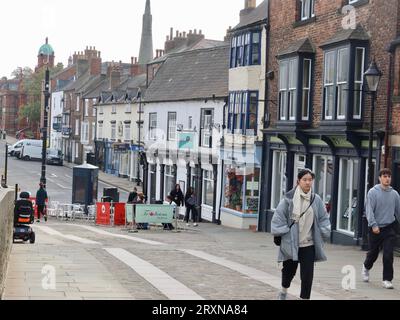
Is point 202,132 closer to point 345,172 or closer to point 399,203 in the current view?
point 345,172

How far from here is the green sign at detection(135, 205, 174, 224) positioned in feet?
88.9

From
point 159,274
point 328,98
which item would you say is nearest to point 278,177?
point 328,98

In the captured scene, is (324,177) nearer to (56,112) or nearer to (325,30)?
(325,30)

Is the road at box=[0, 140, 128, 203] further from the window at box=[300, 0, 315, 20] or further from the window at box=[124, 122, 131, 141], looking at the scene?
the window at box=[300, 0, 315, 20]

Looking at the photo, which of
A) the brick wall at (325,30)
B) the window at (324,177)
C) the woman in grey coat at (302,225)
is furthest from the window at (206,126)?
the woman in grey coat at (302,225)

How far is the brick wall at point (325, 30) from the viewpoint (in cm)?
2008

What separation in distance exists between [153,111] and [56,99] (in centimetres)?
5135

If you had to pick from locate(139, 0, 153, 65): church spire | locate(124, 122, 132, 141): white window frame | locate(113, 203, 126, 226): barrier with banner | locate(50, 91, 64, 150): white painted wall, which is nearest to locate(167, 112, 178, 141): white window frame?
locate(113, 203, 126, 226): barrier with banner

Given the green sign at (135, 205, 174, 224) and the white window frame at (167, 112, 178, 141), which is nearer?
the green sign at (135, 205, 174, 224)

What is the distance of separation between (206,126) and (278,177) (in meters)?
9.33

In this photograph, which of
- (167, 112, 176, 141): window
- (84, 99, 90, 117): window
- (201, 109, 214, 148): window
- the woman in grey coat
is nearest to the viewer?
the woman in grey coat

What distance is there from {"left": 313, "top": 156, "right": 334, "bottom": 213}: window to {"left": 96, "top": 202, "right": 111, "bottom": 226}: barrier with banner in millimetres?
9996

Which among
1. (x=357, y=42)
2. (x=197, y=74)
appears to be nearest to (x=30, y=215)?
(x=357, y=42)

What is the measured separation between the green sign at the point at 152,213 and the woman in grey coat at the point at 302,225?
18317 millimetres
